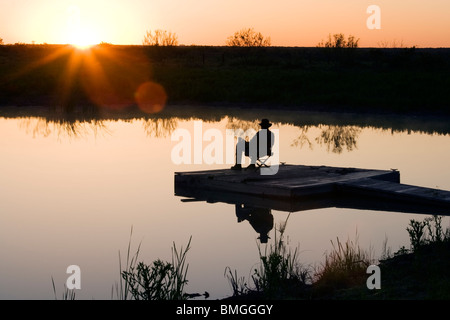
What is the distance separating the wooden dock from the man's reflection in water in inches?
12.2

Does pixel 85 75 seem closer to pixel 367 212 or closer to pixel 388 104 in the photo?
pixel 388 104

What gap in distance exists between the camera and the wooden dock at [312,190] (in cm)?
1357

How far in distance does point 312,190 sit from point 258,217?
135cm

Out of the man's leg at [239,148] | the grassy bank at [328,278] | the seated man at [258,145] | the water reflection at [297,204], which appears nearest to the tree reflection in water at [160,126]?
the man's leg at [239,148]

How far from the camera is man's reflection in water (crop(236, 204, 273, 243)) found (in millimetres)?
12219

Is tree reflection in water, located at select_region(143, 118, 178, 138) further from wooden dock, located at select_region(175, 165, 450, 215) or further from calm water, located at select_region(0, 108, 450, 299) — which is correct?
wooden dock, located at select_region(175, 165, 450, 215)

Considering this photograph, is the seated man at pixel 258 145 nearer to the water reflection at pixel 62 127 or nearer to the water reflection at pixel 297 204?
the water reflection at pixel 297 204

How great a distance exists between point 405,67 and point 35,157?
3585 centimetres

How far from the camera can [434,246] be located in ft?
31.6

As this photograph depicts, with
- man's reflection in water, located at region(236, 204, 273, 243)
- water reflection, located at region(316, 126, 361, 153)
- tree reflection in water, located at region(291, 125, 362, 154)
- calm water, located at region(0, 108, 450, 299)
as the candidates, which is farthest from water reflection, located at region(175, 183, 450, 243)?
water reflection, located at region(316, 126, 361, 153)

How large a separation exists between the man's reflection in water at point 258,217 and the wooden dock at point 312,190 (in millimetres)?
309

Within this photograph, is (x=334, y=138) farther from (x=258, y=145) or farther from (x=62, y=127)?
(x=258, y=145)

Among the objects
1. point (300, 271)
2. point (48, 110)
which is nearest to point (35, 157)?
point (300, 271)

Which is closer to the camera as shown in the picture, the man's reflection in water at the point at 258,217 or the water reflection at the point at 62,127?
the man's reflection in water at the point at 258,217
